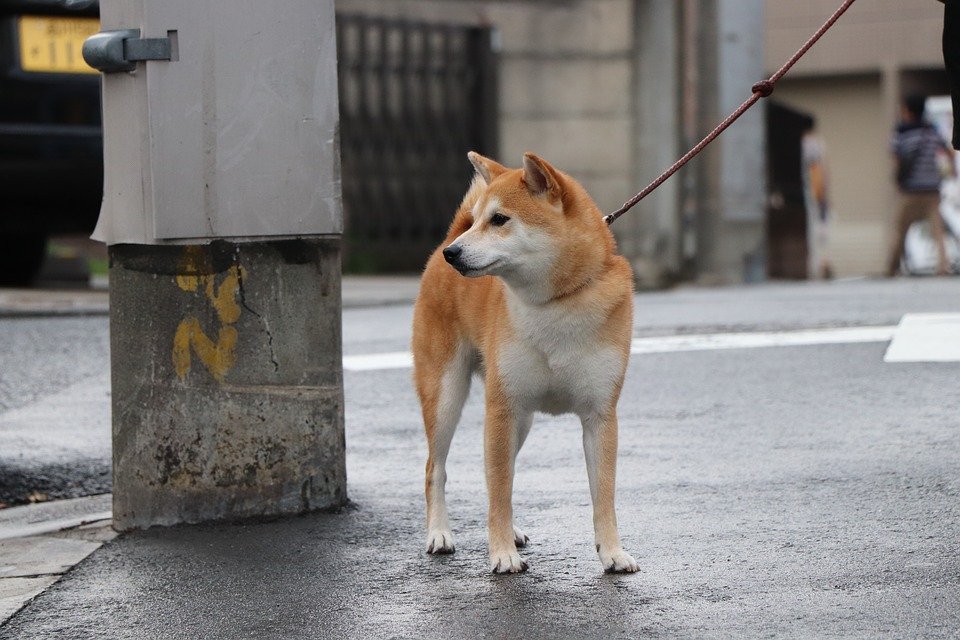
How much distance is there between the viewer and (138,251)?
5242 millimetres

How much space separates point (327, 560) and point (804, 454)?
207 centimetres

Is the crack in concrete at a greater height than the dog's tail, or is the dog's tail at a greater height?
the dog's tail

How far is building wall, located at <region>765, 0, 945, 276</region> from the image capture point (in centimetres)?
2592

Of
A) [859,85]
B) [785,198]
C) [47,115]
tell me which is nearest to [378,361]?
[47,115]

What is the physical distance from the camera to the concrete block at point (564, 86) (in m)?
15.2

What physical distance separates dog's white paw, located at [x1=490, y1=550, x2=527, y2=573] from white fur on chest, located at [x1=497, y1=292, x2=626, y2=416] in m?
0.45

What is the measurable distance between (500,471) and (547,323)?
455 mm

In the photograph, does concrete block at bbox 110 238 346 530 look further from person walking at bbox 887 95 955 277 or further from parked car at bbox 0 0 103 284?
person walking at bbox 887 95 955 277

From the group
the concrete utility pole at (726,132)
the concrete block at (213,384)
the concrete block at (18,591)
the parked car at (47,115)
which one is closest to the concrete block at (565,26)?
the concrete utility pole at (726,132)

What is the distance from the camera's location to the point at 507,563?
4.55m

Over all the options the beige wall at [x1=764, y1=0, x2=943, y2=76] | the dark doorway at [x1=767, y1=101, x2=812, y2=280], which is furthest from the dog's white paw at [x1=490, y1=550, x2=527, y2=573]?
the beige wall at [x1=764, y1=0, x2=943, y2=76]

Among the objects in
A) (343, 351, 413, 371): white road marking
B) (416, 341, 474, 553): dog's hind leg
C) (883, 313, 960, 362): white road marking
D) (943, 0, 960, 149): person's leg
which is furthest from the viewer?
(343, 351, 413, 371): white road marking

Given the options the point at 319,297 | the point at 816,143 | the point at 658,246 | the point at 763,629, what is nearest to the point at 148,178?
the point at 319,297

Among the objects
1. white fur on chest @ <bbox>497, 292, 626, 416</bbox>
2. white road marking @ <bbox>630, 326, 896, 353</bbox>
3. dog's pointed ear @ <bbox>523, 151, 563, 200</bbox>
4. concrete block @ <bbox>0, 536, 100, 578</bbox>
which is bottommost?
concrete block @ <bbox>0, 536, 100, 578</bbox>
